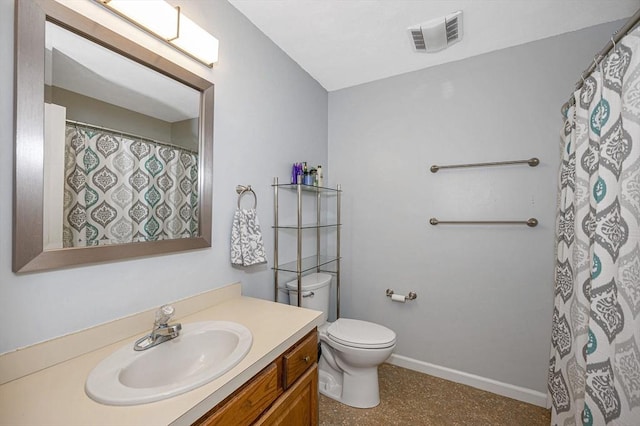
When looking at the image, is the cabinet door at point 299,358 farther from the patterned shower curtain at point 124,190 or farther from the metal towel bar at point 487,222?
the metal towel bar at point 487,222

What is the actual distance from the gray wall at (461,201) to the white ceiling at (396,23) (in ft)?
0.41

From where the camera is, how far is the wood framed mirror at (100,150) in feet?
2.68

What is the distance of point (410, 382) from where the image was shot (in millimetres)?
2055

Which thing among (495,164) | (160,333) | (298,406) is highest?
(495,164)

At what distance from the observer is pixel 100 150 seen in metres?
1.00

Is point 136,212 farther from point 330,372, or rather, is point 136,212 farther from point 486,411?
point 486,411

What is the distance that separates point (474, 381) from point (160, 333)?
2.13 m

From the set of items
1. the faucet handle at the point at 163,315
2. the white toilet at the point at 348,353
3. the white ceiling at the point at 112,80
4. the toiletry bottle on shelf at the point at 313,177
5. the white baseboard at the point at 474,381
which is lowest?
the white baseboard at the point at 474,381

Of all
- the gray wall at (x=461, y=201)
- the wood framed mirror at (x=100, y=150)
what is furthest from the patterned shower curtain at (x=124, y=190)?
the gray wall at (x=461, y=201)

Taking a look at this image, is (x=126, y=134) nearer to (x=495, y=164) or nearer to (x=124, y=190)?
(x=124, y=190)

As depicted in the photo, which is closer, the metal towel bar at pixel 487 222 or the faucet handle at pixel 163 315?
the faucet handle at pixel 163 315

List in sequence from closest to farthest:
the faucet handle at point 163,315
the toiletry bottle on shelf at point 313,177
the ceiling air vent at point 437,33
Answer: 1. the faucet handle at point 163,315
2. the ceiling air vent at point 437,33
3. the toiletry bottle on shelf at point 313,177

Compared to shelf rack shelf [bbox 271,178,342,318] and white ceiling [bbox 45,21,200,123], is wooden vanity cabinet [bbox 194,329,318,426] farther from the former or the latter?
white ceiling [bbox 45,21,200,123]

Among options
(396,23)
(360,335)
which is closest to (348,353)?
(360,335)
